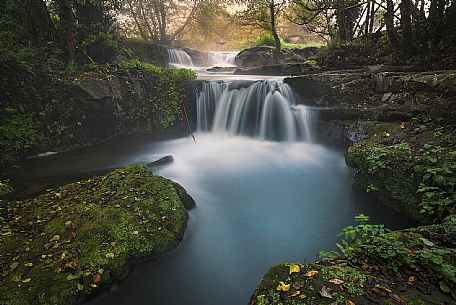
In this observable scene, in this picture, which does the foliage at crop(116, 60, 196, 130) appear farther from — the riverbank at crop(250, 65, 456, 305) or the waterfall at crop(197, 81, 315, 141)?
the riverbank at crop(250, 65, 456, 305)

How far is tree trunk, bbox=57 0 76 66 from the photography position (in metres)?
8.39

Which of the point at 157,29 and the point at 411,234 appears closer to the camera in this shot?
the point at 411,234

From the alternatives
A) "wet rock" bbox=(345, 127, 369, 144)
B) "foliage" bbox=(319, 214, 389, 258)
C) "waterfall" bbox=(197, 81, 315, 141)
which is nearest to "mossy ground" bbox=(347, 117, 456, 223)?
"wet rock" bbox=(345, 127, 369, 144)

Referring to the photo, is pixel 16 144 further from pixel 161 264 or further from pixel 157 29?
pixel 157 29

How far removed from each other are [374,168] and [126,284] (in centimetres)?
437

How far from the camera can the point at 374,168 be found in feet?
15.9

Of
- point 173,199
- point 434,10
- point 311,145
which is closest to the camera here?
point 173,199

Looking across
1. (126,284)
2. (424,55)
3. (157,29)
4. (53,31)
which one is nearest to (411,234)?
(126,284)

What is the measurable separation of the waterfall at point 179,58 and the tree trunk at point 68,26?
762 cm

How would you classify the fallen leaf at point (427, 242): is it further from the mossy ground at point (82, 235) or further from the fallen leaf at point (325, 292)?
the mossy ground at point (82, 235)

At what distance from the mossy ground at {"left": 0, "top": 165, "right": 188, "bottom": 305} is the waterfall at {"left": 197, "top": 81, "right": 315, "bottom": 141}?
497cm

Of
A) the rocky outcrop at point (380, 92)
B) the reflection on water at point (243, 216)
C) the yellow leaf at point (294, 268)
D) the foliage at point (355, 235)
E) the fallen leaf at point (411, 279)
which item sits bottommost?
the reflection on water at point (243, 216)

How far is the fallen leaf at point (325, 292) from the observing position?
2.09m

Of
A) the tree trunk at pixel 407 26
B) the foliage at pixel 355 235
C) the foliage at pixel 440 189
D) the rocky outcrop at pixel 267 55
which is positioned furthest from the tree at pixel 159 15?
the foliage at pixel 355 235
